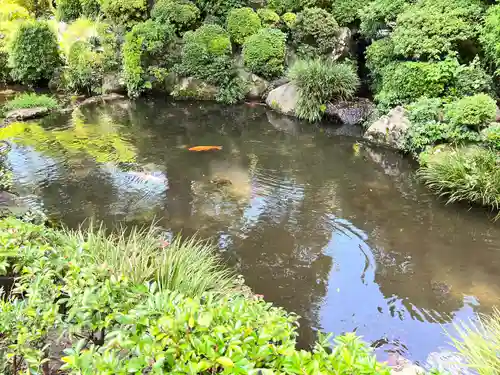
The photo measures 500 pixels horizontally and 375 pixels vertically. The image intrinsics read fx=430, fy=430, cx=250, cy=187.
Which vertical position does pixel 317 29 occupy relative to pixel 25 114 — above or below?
A: above

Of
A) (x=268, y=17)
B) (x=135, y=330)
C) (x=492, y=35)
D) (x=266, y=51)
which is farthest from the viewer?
(x=268, y=17)

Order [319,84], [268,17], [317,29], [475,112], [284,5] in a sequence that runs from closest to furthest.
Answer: [475,112] < [319,84] < [317,29] < [268,17] < [284,5]

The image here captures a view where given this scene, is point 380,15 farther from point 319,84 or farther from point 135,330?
point 135,330

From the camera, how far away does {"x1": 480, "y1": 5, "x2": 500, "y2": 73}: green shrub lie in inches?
301

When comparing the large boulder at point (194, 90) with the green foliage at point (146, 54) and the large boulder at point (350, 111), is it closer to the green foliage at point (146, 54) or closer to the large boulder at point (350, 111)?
the green foliage at point (146, 54)

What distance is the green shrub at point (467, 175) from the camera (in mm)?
6281

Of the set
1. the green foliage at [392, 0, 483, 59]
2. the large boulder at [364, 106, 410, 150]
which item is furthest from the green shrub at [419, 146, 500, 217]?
the green foliage at [392, 0, 483, 59]

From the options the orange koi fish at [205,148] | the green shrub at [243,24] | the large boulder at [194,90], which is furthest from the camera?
the large boulder at [194,90]

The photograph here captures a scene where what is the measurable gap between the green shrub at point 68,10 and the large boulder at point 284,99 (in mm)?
8162

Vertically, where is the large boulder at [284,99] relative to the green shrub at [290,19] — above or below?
below

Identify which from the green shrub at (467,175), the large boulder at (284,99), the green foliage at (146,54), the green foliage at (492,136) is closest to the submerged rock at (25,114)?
the green foliage at (146,54)

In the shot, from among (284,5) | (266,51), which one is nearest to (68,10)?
(284,5)

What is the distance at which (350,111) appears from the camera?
10.2 m

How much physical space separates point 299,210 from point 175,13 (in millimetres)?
8538
